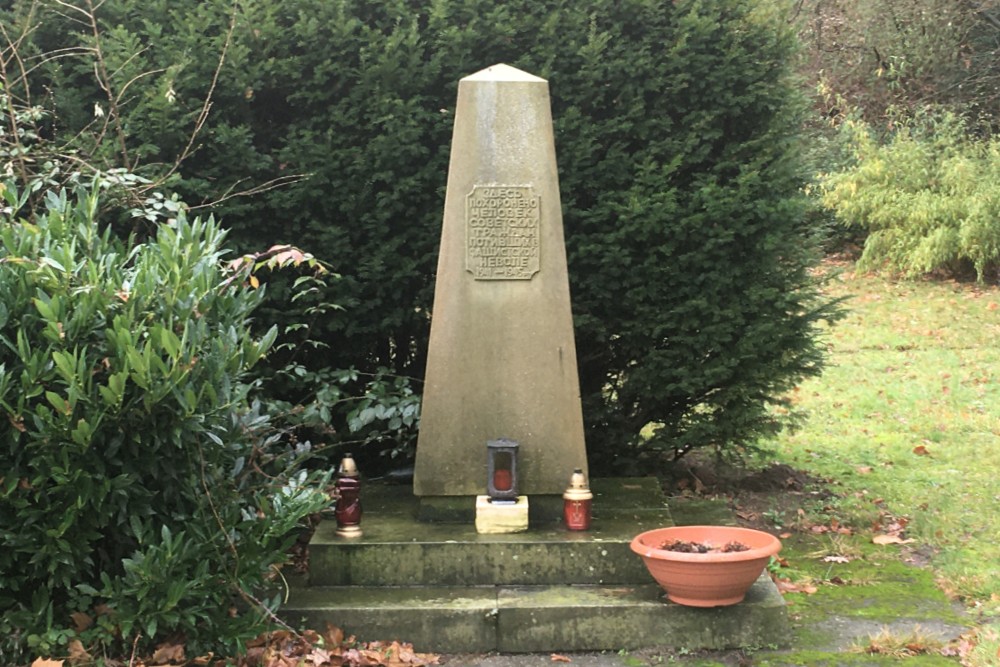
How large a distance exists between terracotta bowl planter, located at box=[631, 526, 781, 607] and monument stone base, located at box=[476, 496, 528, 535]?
0.63m

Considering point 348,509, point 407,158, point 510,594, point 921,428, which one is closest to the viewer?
point 510,594

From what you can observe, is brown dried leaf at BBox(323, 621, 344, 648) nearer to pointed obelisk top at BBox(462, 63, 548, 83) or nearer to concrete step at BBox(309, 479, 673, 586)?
concrete step at BBox(309, 479, 673, 586)

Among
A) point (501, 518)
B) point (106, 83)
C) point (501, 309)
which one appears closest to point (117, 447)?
point (501, 518)

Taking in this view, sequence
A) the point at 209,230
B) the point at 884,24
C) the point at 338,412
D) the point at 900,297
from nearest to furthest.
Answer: the point at 209,230 → the point at 338,412 → the point at 900,297 → the point at 884,24

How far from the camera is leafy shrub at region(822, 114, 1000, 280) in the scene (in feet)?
47.5

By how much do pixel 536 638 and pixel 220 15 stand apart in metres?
3.70

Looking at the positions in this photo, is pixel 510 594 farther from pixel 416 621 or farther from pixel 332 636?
pixel 332 636

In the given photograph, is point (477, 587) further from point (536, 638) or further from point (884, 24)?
point (884, 24)

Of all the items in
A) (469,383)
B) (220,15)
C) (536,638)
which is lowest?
(536,638)

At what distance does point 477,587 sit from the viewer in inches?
189

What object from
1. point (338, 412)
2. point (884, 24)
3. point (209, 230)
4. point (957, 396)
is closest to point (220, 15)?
point (209, 230)

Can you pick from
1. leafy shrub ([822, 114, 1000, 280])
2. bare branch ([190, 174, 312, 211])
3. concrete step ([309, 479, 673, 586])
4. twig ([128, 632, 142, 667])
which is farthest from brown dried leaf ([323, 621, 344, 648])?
leafy shrub ([822, 114, 1000, 280])

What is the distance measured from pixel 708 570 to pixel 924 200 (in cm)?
1225

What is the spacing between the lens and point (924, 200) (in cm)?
1507
